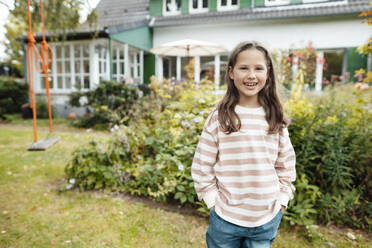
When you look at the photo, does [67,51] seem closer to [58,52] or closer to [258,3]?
[58,52]

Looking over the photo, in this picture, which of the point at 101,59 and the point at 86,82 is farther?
the point at 86,82

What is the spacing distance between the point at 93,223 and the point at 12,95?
31.6 feet

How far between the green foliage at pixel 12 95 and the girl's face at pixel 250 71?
1061 cm

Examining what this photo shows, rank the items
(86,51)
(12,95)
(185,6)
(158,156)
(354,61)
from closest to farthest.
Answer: (158,156)
(354,61)
(86,51)
(12,95)
(185,6)

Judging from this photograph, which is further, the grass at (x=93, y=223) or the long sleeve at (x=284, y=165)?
the grass at (x=93, y=223)

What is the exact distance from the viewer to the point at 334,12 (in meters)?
8.88

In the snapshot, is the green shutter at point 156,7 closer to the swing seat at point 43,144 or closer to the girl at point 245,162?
the swing seat at point 43,144

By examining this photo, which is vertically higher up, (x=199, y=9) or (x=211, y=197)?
(x=199, y=9)

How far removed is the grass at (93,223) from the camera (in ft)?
7.11

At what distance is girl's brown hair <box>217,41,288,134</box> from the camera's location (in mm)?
1269

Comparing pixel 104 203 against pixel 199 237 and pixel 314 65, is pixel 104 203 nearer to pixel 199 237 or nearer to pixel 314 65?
pixel 199 237

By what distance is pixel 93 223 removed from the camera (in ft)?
7.98

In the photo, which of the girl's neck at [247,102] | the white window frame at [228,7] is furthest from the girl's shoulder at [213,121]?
the white window frame at [228,7]

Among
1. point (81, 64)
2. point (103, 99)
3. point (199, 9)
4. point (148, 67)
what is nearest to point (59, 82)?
point (81, 64)
